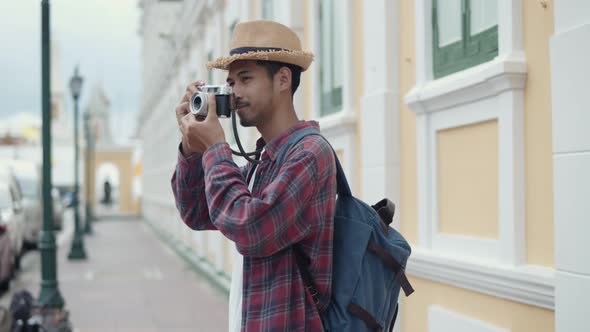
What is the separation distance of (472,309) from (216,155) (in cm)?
243

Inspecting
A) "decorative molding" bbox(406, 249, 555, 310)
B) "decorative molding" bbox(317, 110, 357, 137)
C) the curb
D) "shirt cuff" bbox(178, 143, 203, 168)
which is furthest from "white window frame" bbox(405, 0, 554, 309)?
the curb

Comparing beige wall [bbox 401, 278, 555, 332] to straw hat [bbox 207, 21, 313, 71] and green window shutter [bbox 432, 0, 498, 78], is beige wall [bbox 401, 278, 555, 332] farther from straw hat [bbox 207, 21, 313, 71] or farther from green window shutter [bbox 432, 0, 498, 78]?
straw hat [bbox 207, 21, 313, 71]

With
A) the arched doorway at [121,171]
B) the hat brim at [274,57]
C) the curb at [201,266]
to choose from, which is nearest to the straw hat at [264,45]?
the hat brim at [274,57]

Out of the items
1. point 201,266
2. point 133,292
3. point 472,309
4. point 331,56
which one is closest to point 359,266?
point 472,309

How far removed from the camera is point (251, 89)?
8.58 feet

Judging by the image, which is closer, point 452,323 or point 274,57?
point 274,57

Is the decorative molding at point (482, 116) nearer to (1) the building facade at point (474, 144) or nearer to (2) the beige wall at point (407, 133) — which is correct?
(1) the building facade at point (474, 144)

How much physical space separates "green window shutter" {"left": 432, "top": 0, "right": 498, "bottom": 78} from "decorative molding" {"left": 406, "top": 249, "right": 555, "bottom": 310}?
112 cm

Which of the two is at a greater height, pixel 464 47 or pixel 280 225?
pixel 464 47

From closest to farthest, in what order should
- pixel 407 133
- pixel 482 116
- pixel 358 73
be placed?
pixel 482 116 < pixel 407 133 < pixel 358 73

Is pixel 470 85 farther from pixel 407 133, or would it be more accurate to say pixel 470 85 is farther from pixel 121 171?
pixel 121 171

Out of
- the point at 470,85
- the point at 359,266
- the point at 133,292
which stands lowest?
the point at 133,292

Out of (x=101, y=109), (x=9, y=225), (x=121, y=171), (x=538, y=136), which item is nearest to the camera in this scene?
(x=538, y=136)

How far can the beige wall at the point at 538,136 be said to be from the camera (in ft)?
11.9
